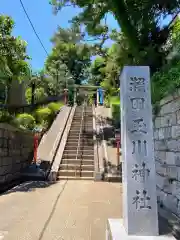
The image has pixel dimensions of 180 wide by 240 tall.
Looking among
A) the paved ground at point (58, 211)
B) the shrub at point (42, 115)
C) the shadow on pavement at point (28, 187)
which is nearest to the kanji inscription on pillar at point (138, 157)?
the paved ground at point (58, 211)

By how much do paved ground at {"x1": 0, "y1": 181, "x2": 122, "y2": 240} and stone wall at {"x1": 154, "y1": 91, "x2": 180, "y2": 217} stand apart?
3.54 feet

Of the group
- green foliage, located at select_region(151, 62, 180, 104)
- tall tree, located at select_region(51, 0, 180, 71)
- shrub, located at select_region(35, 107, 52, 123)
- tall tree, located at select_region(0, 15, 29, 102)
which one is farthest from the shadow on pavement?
shrub, located at select_region(35, 107, 52, 123)

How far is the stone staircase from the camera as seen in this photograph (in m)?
9.71

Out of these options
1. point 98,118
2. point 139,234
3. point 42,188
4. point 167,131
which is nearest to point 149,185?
point 139,234

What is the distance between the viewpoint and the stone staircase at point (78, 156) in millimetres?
9711

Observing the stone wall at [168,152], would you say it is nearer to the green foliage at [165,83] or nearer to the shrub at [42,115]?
the green foliage at [165,83]

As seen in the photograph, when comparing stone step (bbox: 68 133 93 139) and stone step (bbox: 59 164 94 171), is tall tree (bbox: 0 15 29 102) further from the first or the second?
stone step (bbox: 68 133 93 139)

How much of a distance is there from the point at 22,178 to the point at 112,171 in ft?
11.3

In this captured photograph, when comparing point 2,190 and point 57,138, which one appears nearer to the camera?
point 2,190

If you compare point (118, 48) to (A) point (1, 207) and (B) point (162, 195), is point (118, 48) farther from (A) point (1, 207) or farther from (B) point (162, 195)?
(A) point (1, 207)

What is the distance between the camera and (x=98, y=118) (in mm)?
16578

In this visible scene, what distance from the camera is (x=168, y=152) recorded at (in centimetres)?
517

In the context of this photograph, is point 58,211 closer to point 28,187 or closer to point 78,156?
point 28,187

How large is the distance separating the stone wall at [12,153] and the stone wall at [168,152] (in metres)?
4.87
